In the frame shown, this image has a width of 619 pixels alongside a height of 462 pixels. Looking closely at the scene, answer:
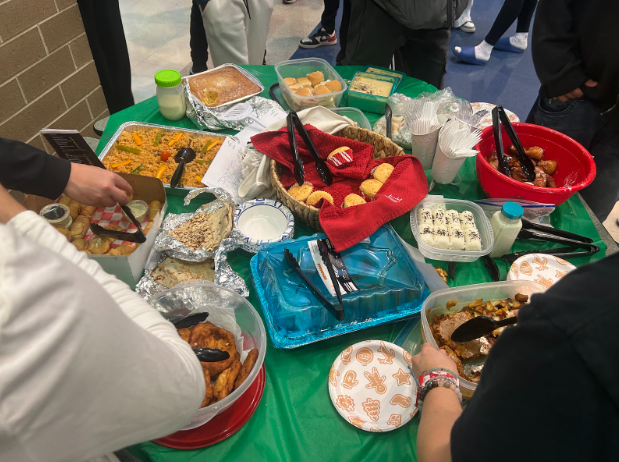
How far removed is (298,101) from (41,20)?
175 centimetres

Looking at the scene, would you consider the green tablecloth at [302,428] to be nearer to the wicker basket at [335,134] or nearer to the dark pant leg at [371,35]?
the wicker basket at [335,134]

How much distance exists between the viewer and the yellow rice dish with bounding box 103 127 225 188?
164cm

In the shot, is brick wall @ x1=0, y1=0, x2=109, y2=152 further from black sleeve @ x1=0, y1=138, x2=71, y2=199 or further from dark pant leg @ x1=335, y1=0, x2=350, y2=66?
dark pant leg @ x1=335, y1=0, x2=350, y2=66

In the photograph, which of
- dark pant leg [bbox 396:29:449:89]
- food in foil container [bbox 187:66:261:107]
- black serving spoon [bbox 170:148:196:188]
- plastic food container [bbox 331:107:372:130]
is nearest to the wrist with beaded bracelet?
black serving spoon [bbox 170:148:196:188]

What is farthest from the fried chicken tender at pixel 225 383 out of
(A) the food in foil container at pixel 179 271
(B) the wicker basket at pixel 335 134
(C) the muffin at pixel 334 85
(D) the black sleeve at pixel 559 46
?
(D) the black sleeve at pixel 559 46

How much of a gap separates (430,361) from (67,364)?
79 cm

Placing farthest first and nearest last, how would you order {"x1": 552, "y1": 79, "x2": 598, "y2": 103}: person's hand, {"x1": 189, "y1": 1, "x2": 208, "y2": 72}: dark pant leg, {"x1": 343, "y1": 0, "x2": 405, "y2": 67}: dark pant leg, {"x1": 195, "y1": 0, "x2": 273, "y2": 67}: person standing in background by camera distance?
1. {"x1": 189, "y1": 1, "x2": 208, "y2": 72}: dark pant leg
2. {"x1": 195, "y1": 0, "x2": 273, "y2": 67}: person standing in background
3. {"x1": 343, "y1": 0, "x2": 405, "y2": 67}: dark pant leg
4. {"x1": 552, "y1": 79, "x2": 598, "y2": 103}: person's hand

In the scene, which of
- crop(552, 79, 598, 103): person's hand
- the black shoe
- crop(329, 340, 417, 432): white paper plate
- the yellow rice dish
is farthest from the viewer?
the black shoe

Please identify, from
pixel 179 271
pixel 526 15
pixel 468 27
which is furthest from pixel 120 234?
pixel 468 27

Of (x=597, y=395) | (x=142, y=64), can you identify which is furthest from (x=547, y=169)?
(x=142, y=64)

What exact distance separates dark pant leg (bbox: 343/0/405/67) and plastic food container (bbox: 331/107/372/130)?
81 cm

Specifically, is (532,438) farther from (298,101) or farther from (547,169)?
(298,101)

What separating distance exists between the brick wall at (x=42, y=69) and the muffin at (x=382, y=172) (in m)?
2.25

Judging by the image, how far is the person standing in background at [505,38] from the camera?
158 inches
